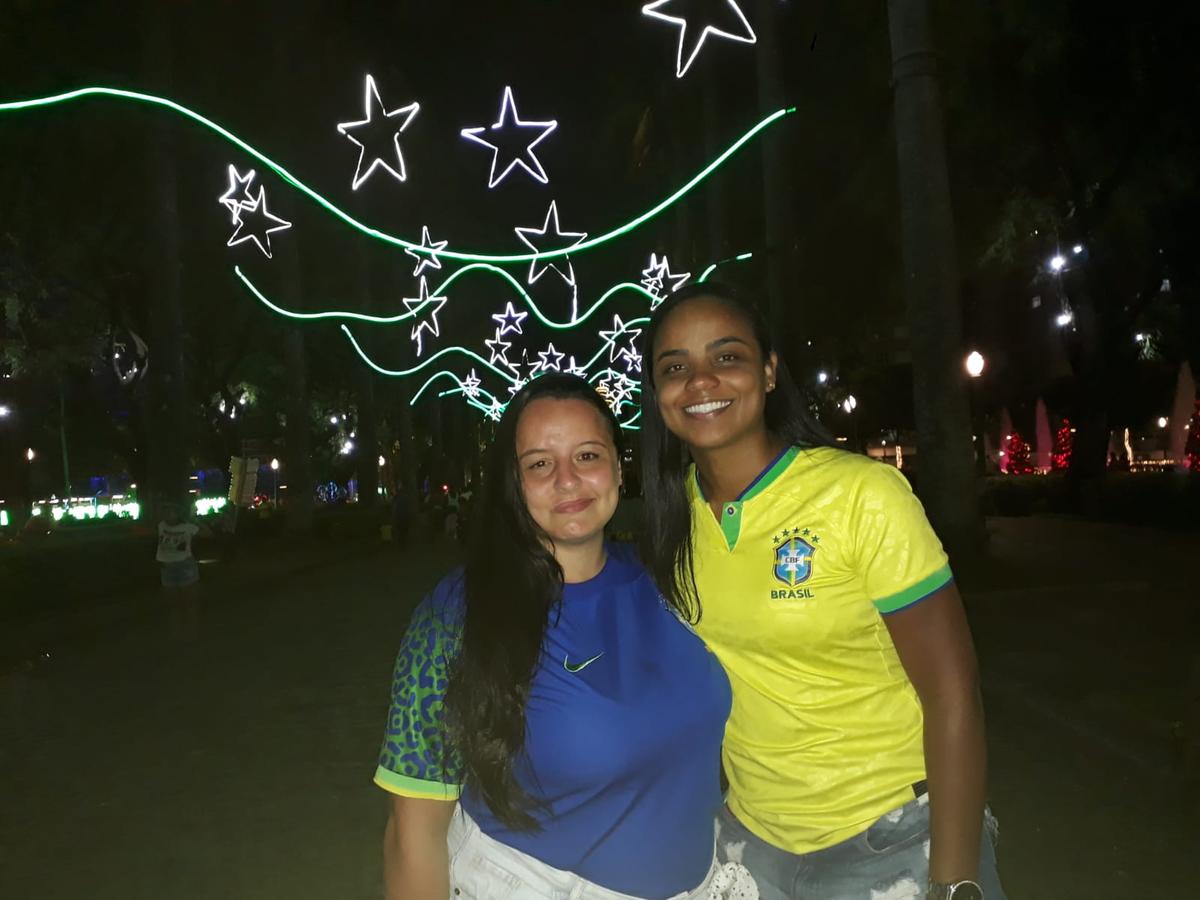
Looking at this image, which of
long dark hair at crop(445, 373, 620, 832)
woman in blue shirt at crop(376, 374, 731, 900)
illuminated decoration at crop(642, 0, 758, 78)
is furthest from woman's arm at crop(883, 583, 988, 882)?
illuminated decoration at crop(642, 0, 758, 78)

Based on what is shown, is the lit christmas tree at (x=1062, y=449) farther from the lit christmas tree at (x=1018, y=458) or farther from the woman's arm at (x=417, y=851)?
the woman's arm at (x=417, y=851)

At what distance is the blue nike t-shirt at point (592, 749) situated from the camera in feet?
7.08

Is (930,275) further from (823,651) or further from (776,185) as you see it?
(823,651)

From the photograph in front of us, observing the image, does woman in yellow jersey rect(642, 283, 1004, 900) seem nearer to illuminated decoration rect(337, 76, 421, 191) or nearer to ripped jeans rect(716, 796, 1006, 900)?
ripped jeans rect(716, 796, 1006, 900)

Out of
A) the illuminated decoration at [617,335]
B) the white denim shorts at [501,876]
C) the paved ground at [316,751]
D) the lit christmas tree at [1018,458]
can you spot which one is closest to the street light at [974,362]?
the paved ground at [316,751]

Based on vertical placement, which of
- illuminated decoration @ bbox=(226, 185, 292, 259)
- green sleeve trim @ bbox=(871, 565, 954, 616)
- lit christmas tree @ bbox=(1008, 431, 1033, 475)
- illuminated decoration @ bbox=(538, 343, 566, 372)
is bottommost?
lit christmas tree @ bbox=(1008, 431, 1033, 475)

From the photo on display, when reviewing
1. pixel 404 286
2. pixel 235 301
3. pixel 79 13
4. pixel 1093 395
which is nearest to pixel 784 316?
pixel 1093 395

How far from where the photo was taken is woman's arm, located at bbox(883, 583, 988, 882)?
6.95 ft

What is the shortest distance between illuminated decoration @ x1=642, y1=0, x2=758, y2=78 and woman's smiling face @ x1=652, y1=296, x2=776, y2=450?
6623mm

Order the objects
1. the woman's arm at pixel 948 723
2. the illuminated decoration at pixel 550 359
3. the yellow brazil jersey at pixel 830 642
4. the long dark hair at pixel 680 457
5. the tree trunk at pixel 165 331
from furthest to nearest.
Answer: the illuminated decoration at pixel 550 359 → the tree trunk at pixel 165 331 → the long dark hair at pixel 680 457 → the yellow brazil jersey at pixel 830 642 → the woman's arm at pixel 948 723

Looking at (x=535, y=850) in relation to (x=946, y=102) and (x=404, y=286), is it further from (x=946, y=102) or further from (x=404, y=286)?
(x=404, y=286)

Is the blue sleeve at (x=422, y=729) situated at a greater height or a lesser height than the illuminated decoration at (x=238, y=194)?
lesser

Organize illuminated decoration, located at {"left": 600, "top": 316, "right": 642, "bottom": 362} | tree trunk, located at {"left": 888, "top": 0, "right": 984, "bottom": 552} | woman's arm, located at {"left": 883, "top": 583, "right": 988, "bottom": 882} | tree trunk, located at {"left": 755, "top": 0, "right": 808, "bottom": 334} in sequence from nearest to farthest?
woman's arm, located at {"left": 883, "top": 583, "right": 988, "bottom": 882}
tree trunk, located at {"left": 888, "top": 0, "right": 984, "bottom": 552}
tree trunk, located at {"left": 755, "top": 0, "right": 808, "bottom": 334}
illuminated decoration, located at {"left": 600, "top": 316, "right": 642, "bottom": 362}

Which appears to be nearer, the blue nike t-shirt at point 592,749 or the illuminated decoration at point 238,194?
the blue nike t-shirt at point 592,749
